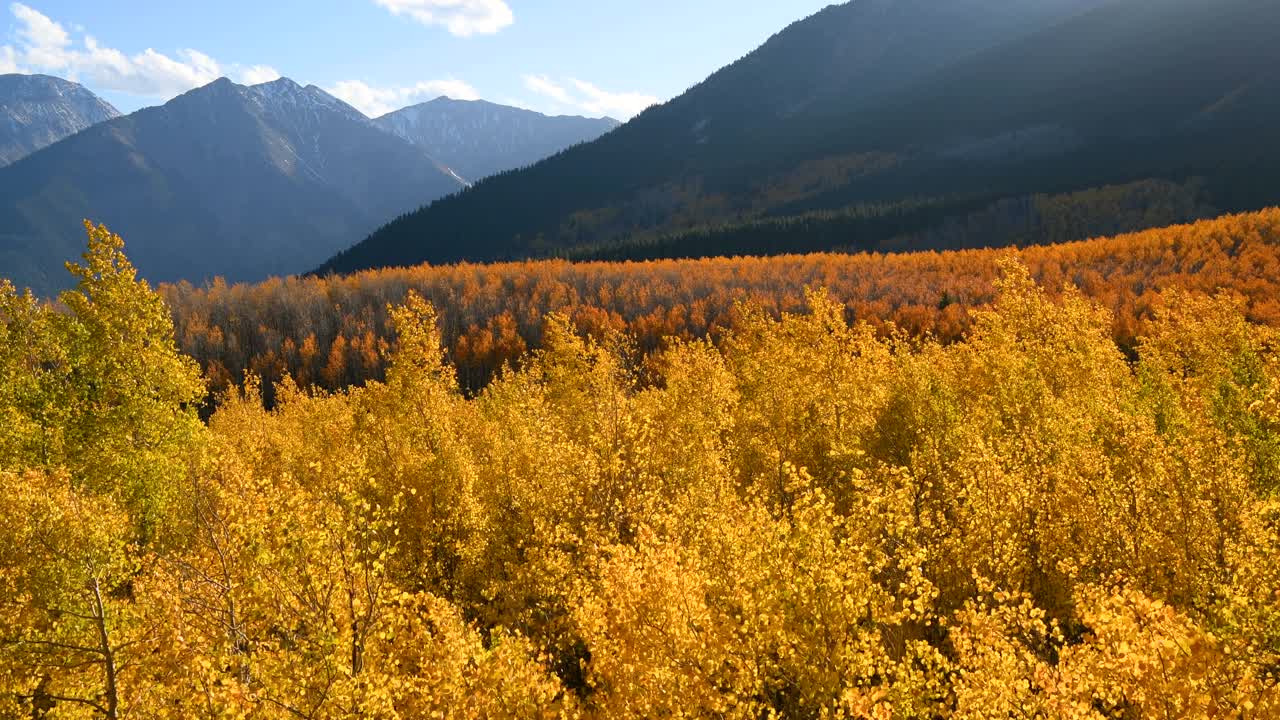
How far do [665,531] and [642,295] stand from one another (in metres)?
127

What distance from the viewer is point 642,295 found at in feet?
482

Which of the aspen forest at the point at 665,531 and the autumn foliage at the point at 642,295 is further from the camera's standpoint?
the autumn foliage at the point at 642,295

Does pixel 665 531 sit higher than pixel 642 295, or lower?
higher

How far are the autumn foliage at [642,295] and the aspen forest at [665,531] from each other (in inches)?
3062

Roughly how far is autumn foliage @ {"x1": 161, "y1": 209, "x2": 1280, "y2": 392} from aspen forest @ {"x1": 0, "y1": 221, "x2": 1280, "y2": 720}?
77.8m

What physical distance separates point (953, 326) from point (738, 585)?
107680 mm

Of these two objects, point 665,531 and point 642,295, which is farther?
point 642,295

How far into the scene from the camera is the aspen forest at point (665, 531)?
11.8 m

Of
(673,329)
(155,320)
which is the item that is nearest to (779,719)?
(155,320)

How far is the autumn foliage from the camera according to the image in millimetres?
115312

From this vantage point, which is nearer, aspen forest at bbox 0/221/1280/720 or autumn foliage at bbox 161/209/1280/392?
aspen forest at bbox 0/221/1280/720

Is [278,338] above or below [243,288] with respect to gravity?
below

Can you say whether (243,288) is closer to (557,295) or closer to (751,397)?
(557,295)

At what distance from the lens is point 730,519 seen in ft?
57.4
